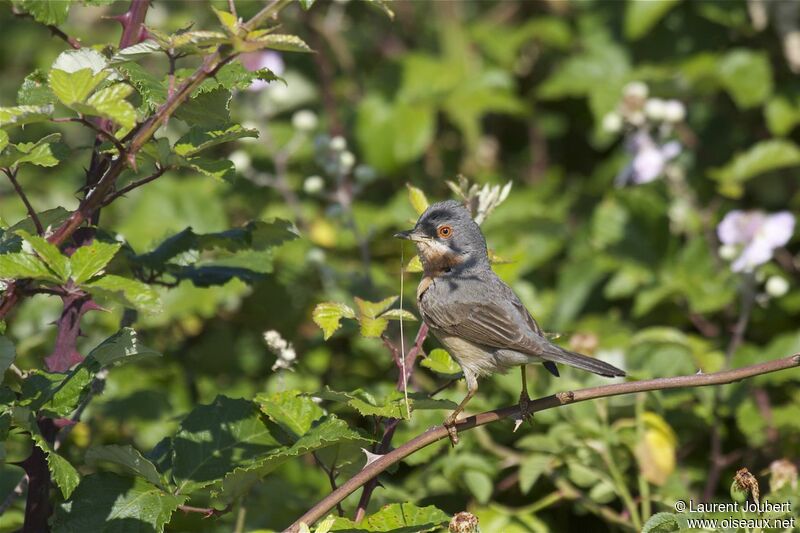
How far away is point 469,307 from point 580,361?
56 cm

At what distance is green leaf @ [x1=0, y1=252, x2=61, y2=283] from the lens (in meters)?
2.06

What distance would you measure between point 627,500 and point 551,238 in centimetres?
210

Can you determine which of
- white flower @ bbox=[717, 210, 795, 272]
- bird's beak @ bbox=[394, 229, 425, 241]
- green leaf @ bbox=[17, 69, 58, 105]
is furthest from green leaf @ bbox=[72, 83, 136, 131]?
white flower @ bbox=[717, 210, 795, 272]

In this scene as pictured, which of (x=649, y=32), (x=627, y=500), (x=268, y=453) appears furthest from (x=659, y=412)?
(x=649, y=32)

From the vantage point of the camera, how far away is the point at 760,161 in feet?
15.6

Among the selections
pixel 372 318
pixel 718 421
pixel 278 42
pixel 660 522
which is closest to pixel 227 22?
pixel 278 42

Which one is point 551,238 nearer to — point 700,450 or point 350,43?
point 700,450

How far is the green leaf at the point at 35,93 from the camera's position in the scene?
7.77 ft

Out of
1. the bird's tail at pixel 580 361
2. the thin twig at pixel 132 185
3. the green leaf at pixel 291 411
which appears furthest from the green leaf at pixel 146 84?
the bird's tail at pixel 580 361

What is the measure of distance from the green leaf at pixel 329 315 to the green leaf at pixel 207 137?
549mm

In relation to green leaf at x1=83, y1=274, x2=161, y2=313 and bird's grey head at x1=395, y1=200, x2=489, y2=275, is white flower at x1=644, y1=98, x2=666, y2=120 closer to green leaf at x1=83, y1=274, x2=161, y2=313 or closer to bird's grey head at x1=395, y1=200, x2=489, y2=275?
bird's grey head at x1=395, y1=200, x2=489, y2=275

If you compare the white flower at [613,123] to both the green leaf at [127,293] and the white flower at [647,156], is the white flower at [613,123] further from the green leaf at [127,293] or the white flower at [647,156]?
the green leaf at [127,293]

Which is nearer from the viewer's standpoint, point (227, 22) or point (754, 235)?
point (227, 22)

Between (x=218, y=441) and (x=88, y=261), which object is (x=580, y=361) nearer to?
(x=218, y=441)
